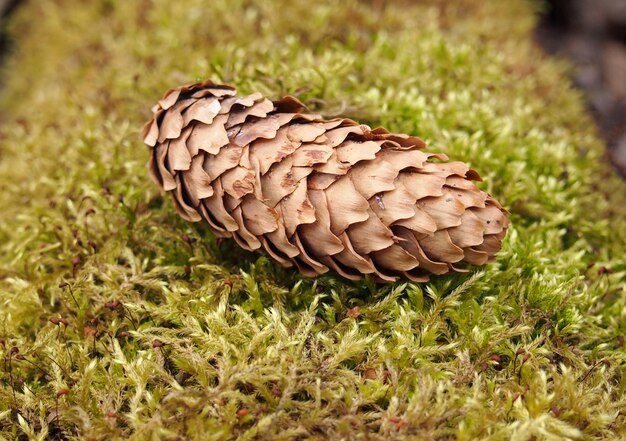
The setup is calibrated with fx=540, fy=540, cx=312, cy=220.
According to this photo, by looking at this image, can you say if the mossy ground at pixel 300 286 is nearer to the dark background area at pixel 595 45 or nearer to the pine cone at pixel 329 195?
the pine cone at pixel 329 195

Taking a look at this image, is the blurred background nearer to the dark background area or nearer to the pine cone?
the dark background area

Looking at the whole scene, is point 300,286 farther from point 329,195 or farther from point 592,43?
point 592,43

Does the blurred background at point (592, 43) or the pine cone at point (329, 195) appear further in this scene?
the blurred background at point (592, 43)

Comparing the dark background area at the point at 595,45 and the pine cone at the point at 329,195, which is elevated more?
the pine cone at the point at 329,195

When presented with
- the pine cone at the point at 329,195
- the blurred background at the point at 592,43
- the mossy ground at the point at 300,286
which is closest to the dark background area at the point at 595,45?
the blurred background at the point at 592,43


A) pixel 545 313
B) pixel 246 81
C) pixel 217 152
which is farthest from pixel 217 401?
pixel 246 81

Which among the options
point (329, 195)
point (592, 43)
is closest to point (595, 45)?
point (592, 43)
